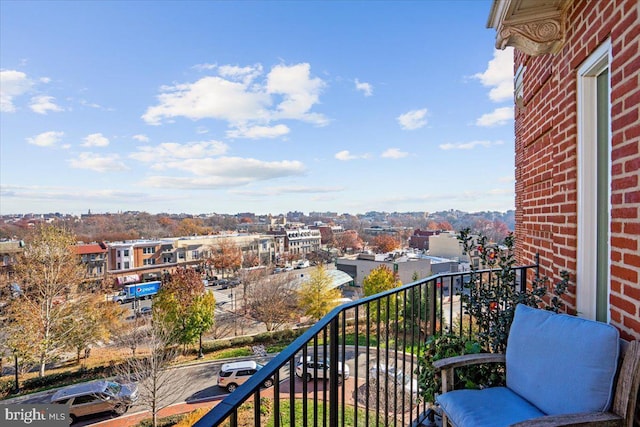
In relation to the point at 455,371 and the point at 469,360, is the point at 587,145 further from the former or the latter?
the point at 455,371

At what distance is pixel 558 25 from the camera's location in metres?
1.93

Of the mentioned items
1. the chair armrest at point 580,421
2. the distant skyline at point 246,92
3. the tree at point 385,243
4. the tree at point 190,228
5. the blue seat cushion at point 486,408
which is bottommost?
the tree at point 385,243

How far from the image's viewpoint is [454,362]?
1.57m

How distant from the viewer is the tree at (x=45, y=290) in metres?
11.3

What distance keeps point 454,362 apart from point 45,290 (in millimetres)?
14997

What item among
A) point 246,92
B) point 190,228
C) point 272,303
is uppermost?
point 246,92

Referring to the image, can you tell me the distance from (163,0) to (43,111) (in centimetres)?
1374

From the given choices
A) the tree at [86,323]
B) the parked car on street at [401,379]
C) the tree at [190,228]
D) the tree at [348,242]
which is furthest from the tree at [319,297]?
the tree at [190,228]

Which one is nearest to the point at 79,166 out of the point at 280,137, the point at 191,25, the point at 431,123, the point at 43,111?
the point at 43,111

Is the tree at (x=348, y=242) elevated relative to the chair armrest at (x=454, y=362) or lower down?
lower down

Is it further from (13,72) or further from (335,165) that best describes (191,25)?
(335,165)

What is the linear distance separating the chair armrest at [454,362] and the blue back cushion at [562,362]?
0.34 feet

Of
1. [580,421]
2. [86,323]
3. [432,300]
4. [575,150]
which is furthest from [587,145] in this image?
[86,323]

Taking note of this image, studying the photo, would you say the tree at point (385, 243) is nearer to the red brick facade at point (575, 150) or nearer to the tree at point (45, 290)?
the tree at point (45, 290)
